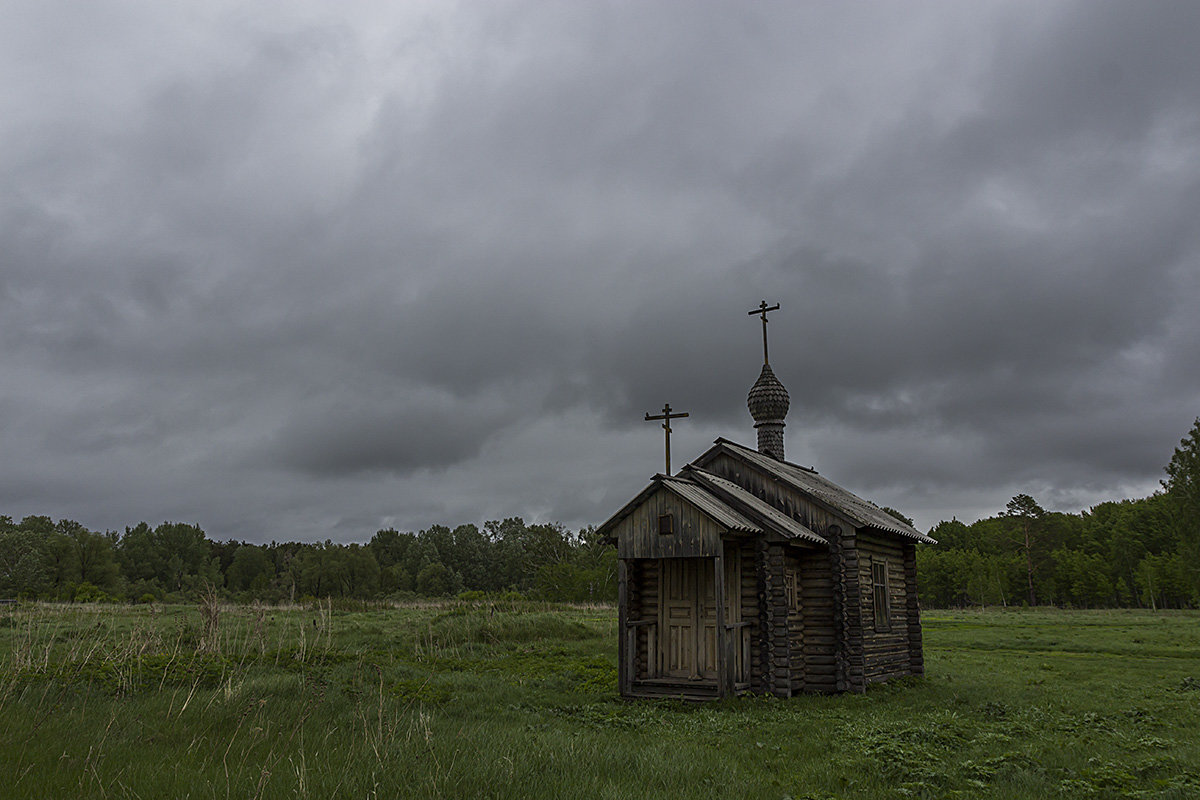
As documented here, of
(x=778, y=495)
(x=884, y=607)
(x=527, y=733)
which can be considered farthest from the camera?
(x=884, y=607)

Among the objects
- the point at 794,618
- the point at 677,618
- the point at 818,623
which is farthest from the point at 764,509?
the point at 677,618

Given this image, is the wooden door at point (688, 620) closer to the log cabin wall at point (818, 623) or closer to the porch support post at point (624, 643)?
the porch support post at point (624, 643)

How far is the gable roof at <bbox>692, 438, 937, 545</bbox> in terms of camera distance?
61.0 feet

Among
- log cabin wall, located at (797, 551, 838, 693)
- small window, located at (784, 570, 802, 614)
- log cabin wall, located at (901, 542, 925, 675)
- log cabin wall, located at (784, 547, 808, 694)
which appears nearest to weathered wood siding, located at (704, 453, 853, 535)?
log cabin wall, located at (797, 551, 838, 693)

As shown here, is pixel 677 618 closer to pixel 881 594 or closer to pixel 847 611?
pixel 847 611

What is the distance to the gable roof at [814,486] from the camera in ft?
61.0

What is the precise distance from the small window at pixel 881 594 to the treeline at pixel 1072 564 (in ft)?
216

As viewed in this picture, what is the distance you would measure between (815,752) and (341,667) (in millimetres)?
11816

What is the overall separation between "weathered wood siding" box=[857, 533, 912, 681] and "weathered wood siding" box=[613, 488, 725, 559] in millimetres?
5110

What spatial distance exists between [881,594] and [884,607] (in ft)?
1.14

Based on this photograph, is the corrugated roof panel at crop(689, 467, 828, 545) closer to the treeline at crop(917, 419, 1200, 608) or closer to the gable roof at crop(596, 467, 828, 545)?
the gable roof at crop(596, 467, 828, 545)

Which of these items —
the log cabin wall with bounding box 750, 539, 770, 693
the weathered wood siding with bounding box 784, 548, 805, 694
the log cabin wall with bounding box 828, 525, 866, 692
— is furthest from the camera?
the log cabin wall with bounding box 828, 525, 866, 692

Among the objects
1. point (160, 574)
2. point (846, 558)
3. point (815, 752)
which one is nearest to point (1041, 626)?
point (846, 558)

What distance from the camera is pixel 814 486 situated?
21.4m
